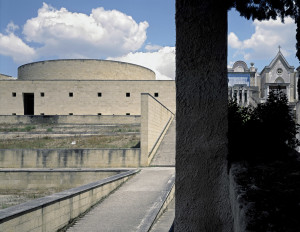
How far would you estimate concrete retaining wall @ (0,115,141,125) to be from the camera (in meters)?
26.6

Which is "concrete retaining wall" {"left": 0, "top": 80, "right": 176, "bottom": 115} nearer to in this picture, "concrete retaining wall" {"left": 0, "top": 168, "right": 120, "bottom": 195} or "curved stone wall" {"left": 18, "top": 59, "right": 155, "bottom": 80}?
"curved stone wall" {"left": 18, "top": 59, "right": 155, "bottom": 80}

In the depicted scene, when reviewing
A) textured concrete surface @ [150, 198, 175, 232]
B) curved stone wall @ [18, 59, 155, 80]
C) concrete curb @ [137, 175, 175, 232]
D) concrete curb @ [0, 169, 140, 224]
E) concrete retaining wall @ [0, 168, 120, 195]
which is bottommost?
concrete retaining wall @ [0, 168, 120, 195]

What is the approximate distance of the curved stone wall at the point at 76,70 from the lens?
119ft

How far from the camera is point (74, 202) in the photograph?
680 cm

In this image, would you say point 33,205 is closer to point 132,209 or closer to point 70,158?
point 132,209

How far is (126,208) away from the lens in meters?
7.09

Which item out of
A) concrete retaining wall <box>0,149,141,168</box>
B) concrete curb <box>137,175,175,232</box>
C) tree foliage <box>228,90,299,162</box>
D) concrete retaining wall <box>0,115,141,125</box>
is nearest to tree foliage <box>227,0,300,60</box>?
tree foliage <box>228,90,299,162</box>

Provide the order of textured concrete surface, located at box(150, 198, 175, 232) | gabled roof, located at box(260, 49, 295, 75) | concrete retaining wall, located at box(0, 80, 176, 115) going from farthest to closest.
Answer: gabled roof, located at box(260, 49, 295, 75)
concrete retaining wall, located at box(0, 80, 176, 115)
textured concrete surface, located at box(150, 198, 175, 232)

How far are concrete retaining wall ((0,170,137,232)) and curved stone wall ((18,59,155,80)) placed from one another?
96.4 feet

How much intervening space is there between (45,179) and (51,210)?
20.5ft

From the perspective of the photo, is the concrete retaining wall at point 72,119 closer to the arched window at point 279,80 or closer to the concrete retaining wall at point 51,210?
the concrete retaining wall at point 51,210

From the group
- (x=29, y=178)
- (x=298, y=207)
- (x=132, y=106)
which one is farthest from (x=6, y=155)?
(x=132, y=106)

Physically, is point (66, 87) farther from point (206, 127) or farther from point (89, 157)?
point (206, 127)

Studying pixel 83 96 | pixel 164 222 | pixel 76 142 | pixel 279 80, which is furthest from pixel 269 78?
pixel 164 222
